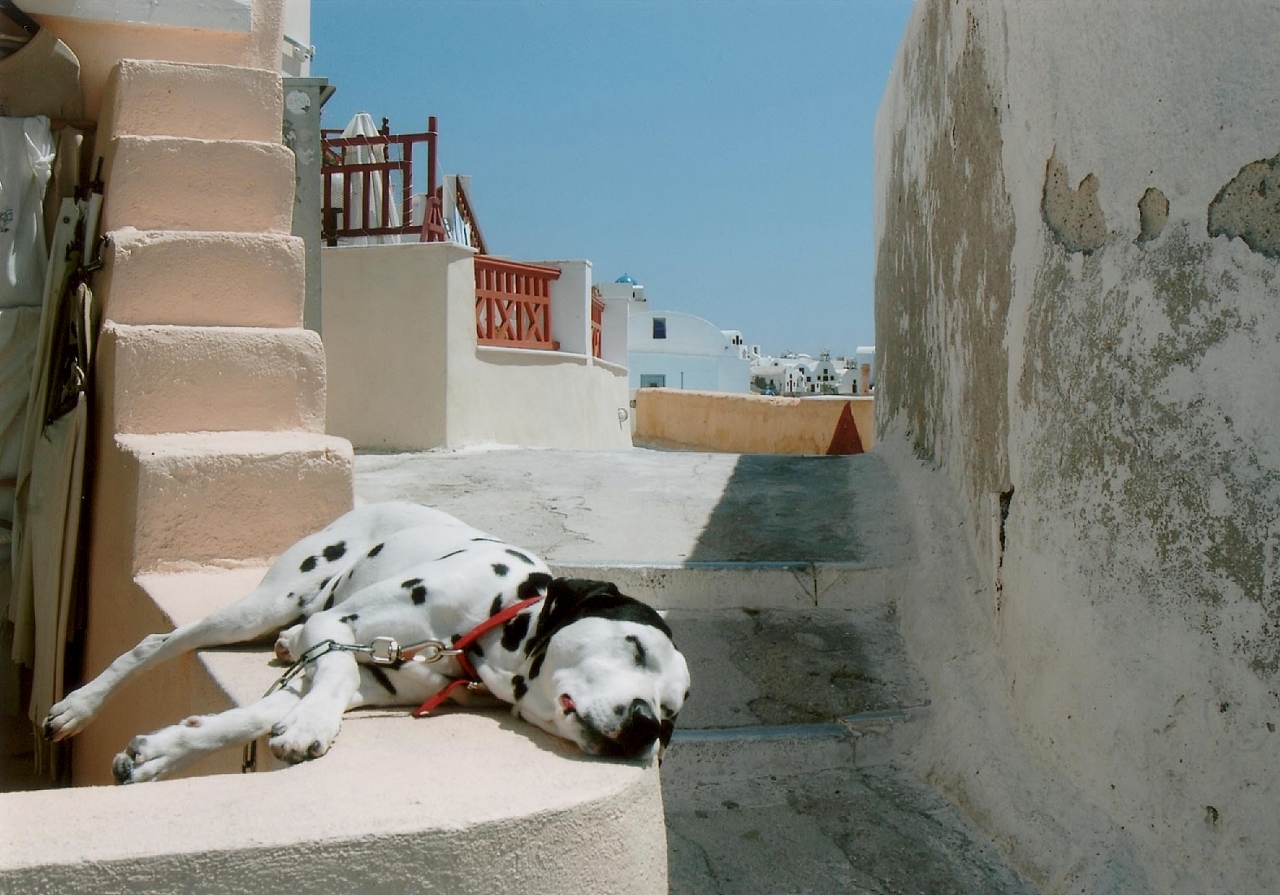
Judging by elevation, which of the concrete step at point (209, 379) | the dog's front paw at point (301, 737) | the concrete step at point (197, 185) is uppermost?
the concrete step at point (197, 185)

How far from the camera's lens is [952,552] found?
14.5 feet

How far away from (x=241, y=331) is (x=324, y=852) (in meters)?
3.14

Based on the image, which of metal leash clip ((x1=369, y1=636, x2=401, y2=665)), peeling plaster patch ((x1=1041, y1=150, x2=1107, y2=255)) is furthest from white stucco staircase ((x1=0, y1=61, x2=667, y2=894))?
peeling plaster patch ((x1=1041, y1=150, x2=1107, y2=255))

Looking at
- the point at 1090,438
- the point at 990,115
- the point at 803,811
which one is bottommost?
the point at 803,811

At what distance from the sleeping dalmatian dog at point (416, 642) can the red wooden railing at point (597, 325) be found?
13.9 metres

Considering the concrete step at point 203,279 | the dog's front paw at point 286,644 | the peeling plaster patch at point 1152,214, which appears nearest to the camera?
the peeling plaster patch at point 1152,214

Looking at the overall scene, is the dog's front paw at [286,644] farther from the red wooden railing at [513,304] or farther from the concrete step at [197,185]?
the red wooden railing at [513,304]

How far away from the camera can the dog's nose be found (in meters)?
2.07

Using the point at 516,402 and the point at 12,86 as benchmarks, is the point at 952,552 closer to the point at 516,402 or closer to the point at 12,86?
the point at 12,86

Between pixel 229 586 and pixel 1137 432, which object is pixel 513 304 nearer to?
pixel 229 586

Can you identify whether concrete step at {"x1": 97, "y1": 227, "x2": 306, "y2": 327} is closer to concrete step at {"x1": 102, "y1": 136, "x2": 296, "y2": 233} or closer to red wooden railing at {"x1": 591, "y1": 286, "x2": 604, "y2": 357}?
concrete step at {"x1": 102, "y1": 136, "x2": 296, "y2": 233}

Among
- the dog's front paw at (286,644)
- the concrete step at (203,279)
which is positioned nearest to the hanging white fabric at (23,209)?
the concrete step at (203,279)

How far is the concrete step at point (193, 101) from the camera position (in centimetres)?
471

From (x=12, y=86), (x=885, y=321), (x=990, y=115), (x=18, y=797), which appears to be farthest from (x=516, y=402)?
(x=18, y=797)
